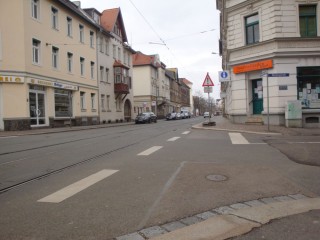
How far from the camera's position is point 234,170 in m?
7.55

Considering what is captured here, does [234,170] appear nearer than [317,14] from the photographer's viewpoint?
Yes

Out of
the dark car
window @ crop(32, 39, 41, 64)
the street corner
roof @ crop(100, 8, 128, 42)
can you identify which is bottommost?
the street corner

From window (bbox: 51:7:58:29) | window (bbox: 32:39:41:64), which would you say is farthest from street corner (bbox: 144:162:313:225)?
window (bbox: 51:7:58:29)

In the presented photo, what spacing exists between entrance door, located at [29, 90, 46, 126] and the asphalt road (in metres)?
17.8

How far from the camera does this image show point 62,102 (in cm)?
3194

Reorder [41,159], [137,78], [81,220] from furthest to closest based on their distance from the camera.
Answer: [137,78] < [41,159] < [81,220]

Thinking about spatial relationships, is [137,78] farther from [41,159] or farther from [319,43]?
[41,159]

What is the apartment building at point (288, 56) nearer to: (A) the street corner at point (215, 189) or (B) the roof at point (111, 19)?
(A) the street corner at point (215, 189)

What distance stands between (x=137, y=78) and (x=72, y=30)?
3516 centimetres

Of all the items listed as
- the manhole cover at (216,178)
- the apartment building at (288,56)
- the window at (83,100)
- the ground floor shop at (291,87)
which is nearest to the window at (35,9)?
the window at (83,100)

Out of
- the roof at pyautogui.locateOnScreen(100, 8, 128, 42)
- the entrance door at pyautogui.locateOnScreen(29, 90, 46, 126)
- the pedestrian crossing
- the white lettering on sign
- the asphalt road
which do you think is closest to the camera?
the asphalt road

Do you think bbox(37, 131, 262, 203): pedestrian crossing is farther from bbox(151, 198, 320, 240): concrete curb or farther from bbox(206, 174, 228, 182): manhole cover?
bbox(151, 198, 320, 240): concrete curb

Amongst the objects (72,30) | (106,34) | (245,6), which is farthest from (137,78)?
(245,6)

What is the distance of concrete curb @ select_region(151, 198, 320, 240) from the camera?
3930 millimetres
